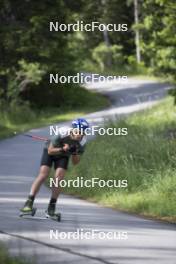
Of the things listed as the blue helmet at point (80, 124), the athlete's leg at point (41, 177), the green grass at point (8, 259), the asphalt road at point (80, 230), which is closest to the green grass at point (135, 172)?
the asphalt road at point (80, 230)

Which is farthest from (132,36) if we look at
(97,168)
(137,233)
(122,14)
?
(137,233)

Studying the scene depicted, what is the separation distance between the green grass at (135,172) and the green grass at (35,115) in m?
8.40

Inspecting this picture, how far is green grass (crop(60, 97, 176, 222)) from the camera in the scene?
12.2 metres

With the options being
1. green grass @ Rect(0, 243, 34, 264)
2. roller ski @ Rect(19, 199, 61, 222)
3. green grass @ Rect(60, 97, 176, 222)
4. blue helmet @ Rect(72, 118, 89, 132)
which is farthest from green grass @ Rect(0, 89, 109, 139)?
green grass @ Rect(0, 243, 34, 264)

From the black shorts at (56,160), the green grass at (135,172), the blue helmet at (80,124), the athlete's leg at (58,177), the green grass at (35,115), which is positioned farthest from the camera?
the green grass at (35,115)

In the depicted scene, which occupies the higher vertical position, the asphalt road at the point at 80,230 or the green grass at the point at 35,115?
the green grass at the point at 35,115

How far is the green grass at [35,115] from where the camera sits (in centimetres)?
2810

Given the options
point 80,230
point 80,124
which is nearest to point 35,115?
point 80,124

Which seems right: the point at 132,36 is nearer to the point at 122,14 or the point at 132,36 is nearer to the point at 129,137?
the point at 122,14

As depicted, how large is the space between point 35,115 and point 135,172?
62.9 feet

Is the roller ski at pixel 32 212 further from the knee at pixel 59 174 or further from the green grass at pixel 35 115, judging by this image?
the green grass at pixel 35 115

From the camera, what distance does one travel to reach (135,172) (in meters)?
13.8

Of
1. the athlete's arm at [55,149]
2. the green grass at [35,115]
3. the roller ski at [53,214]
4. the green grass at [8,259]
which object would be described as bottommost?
the green grass at [8,259]

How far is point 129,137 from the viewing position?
17.6m
